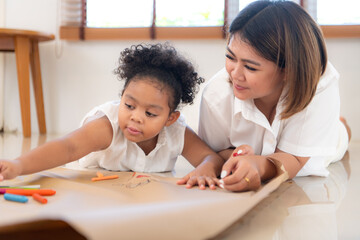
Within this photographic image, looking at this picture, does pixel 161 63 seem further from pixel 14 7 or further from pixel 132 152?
pixel 14 7

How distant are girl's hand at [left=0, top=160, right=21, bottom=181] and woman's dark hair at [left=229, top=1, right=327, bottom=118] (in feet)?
1.82

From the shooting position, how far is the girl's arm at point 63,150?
872mm

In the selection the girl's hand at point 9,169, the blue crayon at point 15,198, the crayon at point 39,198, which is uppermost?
the girl's hand at point 9,169

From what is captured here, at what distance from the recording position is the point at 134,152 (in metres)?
1.18

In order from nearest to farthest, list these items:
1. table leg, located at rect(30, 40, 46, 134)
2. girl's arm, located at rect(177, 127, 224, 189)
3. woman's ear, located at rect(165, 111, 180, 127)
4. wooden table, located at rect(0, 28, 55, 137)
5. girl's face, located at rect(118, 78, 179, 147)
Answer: girl's arm, located at rect(177, 127, 224, 189)
girl's face, located at rect(118, 78, 179, 147)
woman's ear, located at rect(165, 111, 180, 127)
wooden table, located at rect(0, 28, 55, 137)
table leg, located at rect(30, 40, 46, 134)

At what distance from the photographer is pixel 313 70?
102cm

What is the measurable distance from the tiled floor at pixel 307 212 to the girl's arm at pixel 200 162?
0.33 feet

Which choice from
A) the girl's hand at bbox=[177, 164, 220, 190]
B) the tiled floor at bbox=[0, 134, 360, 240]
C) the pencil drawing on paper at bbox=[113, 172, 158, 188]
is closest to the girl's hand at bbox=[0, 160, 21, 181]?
the pencil drawing on paper at bbox=[113, 172, 158, 188]

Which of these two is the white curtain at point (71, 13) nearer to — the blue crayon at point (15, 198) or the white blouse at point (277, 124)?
the white blouse at point (277, 124)

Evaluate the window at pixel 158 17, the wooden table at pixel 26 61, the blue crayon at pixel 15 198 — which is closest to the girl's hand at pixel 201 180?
the blue crayon at pixel 15 198

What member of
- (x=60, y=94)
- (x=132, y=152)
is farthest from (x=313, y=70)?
(x=60, y=94)

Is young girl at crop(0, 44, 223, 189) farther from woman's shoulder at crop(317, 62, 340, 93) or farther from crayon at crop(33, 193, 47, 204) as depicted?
woman's shoulder at crop(317, 62, 340, 93)

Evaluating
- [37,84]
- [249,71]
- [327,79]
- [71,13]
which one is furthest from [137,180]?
[71,13]

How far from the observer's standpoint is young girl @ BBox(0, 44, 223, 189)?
3.31 ft
